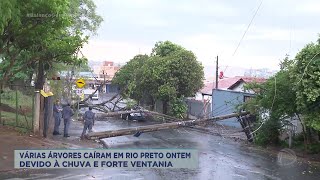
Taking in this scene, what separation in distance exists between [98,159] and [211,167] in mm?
3964

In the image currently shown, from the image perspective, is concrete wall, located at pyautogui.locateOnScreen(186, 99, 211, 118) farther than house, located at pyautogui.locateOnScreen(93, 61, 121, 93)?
No

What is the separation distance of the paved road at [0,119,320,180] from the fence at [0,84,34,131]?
13.2ft

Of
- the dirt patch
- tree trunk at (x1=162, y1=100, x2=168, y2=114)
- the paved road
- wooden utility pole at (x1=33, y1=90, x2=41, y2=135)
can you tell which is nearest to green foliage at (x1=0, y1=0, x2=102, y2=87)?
wooden utility pole at (x1=33, y1=90, x2=41, y2=135)

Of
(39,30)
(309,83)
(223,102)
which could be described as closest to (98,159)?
(39,30)

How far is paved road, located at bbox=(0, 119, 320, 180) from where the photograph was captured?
1175 centimetres

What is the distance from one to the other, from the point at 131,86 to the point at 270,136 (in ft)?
65.3

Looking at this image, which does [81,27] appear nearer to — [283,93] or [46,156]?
[283,93]

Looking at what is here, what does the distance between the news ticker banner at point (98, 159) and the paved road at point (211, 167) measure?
442 millimetres

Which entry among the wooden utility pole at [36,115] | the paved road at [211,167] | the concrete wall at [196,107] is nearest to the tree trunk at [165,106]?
the concrete wall at [196,107]

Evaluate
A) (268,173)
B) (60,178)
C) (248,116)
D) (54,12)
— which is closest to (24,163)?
(60,178)

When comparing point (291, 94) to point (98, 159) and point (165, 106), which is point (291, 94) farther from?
point (165, 106)

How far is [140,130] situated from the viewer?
19.8 meters

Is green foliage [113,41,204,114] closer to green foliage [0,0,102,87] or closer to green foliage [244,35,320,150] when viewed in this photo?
green foliage [244,35,320,150]
